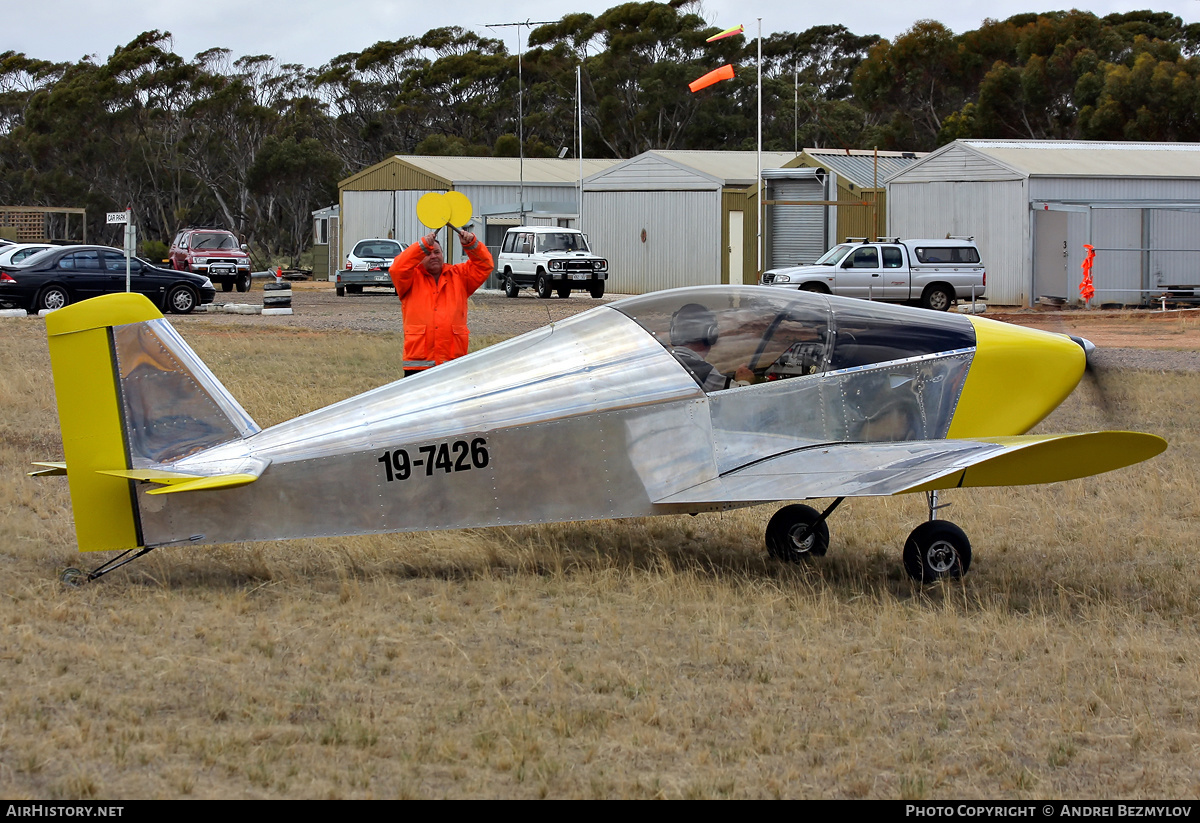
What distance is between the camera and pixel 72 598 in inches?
246

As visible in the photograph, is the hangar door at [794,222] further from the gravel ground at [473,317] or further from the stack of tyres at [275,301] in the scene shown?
the stack of tyres at [275,301]

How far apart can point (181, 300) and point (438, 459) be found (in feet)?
83.0

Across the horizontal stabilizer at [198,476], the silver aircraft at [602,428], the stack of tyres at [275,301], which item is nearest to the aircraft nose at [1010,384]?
the silver aircraft at [602,428]

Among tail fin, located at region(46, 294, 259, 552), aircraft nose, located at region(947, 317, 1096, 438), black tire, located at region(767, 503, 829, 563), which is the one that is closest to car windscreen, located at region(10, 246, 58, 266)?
tail fin, located at region(46, 294, 259, 552)

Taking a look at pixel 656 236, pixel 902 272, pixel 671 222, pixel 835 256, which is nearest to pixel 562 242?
pixel 656 236

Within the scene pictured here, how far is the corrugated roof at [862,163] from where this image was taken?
3866 cm

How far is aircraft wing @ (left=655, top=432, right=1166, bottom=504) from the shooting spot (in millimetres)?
6023

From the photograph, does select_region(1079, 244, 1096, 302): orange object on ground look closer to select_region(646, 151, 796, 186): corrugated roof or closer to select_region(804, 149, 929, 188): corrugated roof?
select_region(804, 149, 929, 188): corrugated roof

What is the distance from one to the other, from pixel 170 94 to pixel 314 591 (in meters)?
72.9

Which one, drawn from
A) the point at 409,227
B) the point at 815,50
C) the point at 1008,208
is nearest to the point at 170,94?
the point at 409,227

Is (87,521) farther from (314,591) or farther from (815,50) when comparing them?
(815,50)

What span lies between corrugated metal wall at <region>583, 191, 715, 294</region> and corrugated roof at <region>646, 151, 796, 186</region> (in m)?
1.32

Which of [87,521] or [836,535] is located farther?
[836,535]

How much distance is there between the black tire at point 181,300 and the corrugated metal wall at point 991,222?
1978 centimetres
